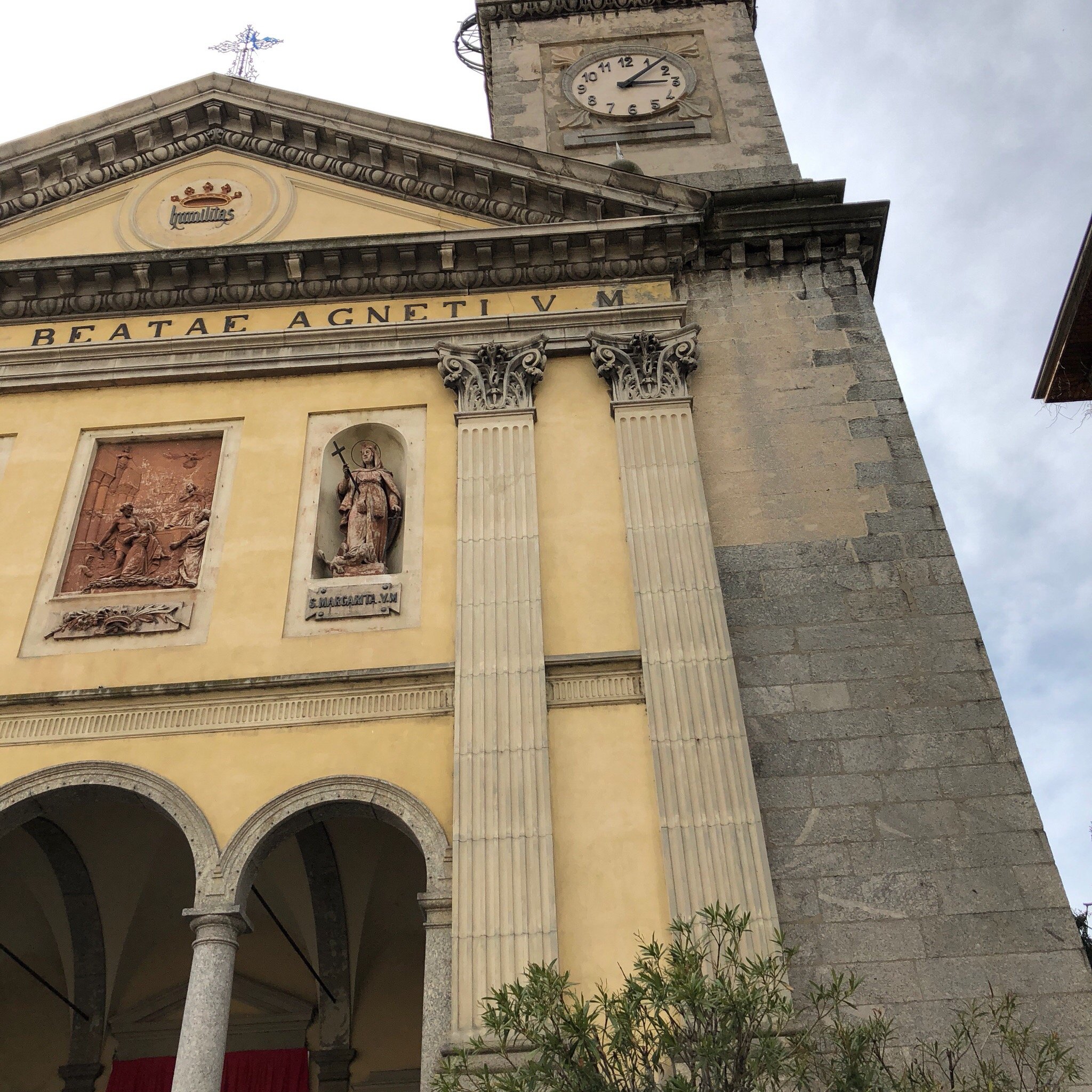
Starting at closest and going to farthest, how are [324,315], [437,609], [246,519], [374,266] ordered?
1. [437,609]
2. [246,519]
3. [324,315]
4. [374,266]

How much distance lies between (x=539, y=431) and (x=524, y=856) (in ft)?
17.8

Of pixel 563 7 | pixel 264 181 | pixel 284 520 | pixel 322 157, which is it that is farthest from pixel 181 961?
pixel 563 7

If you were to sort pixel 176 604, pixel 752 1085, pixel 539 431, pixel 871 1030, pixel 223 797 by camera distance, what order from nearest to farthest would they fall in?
pixel 752 1085 → pixel 871 1030 → pixel 223 797 → pixel 176 604 → pixel 539 431

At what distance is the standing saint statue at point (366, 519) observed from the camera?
41.9 feet

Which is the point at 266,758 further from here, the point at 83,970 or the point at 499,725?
the point at 83,970

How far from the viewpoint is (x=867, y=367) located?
1430 cm

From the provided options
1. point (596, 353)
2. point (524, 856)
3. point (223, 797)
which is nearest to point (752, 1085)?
point (524, 856)

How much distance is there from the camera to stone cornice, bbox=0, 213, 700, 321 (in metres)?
15.1

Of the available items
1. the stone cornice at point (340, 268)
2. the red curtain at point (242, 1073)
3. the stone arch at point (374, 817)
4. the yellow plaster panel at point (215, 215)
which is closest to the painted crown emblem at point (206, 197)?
the yellow plaster panel at point (215, 215)

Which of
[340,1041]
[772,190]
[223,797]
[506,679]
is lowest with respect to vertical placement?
[340,1041]

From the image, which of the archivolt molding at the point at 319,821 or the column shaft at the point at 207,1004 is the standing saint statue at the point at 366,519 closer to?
the archivolt molding at the point at 319,821

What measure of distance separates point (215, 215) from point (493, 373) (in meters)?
5.41

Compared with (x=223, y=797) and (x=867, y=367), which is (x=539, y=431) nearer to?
(x=867, y=367)

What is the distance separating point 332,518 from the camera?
1336cm
